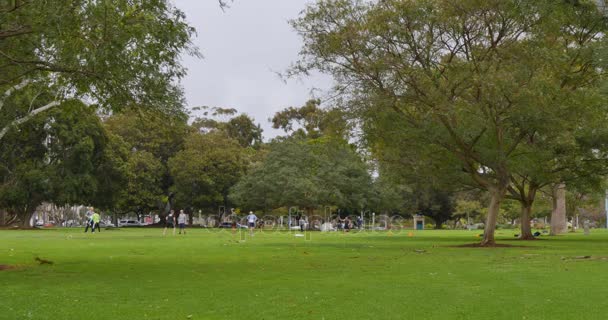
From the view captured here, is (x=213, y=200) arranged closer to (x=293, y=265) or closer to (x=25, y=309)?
(x=293, y=265)

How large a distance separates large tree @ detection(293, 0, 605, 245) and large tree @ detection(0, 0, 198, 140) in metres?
10.6

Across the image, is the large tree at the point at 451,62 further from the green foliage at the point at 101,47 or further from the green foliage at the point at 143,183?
the green foliage at the point at 143,183

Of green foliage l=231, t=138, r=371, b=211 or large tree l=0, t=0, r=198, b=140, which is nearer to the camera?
large tree l=0, t=0, r=198, b=140

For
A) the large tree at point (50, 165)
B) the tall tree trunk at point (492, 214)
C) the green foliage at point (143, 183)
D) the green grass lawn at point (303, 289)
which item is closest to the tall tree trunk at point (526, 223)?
the tall tree trunk at point (492, 214)

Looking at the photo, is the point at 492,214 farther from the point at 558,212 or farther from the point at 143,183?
the point at 143,183

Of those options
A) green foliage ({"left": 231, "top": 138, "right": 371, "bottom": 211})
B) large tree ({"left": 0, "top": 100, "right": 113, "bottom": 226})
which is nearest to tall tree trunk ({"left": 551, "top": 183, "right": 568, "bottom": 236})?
green foliage ({"left": 231, "top": 138, "right": 371, "bottom": 211})

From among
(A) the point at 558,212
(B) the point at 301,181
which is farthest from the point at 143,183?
(A) the point at 558,212

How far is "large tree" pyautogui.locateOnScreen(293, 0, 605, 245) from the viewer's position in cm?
2439

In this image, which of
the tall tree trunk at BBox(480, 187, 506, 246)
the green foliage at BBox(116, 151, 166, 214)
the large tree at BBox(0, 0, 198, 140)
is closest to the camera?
the large tree at BBox(0, 0, 198, 140)

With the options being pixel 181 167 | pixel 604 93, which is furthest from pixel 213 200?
pixel 604 93

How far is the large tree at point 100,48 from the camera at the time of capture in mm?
12445

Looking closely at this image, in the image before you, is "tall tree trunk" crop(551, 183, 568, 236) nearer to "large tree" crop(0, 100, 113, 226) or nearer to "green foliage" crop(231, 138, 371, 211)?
"green foliage" crop(231, 138, 371, 211)

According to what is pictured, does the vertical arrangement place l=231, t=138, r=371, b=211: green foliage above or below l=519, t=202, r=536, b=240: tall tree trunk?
above

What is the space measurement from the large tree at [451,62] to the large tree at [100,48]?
10600mm
